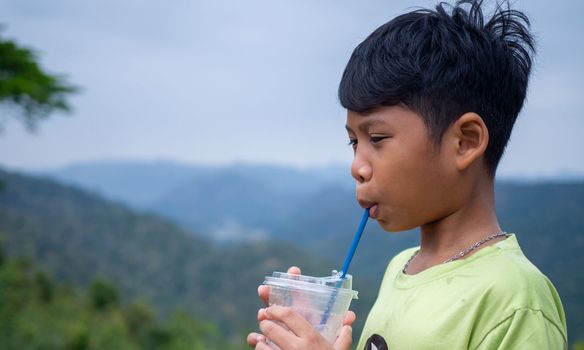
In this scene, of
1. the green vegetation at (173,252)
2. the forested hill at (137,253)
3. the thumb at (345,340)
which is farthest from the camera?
the forested hill at (137,253)

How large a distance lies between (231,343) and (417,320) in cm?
2674

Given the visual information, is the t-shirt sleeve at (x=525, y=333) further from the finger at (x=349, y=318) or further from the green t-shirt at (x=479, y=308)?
the finger at (x=349, y=318)

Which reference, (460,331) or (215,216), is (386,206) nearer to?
(460,331)

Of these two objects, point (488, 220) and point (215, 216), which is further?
point (215, 216)

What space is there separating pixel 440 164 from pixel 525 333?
1.03ft

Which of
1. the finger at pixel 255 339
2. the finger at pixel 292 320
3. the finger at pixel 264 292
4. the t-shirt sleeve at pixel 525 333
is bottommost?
the t-shirt sleeve at pixel 525 333

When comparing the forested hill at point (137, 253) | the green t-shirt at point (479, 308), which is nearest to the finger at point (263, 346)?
the green t-shirt at point (479, 308)

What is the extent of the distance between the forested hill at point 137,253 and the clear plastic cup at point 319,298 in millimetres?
26895

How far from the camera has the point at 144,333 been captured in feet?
62.2

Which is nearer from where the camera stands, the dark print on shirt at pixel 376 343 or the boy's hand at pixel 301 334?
the boy's hand at pixel 301 334

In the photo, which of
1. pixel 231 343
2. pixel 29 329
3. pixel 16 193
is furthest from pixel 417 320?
pixel 16 193

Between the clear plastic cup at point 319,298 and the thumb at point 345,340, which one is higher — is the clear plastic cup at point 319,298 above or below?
above

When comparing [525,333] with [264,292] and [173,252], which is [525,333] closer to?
[264,292]

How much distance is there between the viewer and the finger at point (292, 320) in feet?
3.44
